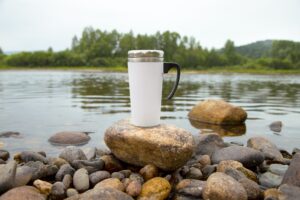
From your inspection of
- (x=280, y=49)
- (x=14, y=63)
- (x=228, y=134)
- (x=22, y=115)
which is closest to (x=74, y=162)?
(x=228, y=134)

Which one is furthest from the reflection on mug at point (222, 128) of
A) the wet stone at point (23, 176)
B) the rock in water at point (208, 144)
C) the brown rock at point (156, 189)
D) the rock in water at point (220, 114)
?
the wet stone at point (23, 176)

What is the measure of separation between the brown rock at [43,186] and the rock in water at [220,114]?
7461 mm

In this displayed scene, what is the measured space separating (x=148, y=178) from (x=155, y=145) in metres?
0.50

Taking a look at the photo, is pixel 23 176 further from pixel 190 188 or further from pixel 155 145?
pixel 190 188

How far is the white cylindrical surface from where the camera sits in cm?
450

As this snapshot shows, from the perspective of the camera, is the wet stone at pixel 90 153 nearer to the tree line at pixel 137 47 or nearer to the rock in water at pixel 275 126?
the rock in water at pixel 275 126

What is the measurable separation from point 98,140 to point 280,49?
115 metres

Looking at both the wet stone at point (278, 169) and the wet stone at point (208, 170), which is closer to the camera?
the wet stone at point (208, 170)

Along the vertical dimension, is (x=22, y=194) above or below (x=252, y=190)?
above

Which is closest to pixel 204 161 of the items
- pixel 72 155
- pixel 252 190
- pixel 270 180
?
pixel 270 180

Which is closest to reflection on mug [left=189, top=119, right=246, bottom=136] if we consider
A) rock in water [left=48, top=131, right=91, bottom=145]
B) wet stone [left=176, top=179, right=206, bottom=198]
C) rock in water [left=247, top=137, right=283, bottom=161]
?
rock in water [left=247, top=137, right=283, bottom=161]

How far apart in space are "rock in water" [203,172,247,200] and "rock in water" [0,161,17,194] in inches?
98.8

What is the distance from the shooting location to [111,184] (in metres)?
4.47

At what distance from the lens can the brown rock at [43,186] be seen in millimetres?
4477
